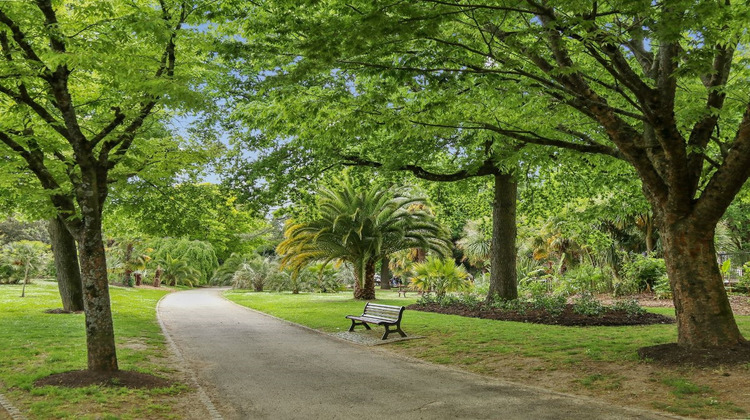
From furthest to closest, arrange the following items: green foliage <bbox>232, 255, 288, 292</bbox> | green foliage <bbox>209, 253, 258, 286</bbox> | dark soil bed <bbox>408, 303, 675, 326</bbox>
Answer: green foliage <bbox>209, 253, 258, 286</bbox>, green foliage <bbox>232, 255, 288, 292</bbox>, dark soil bed <bbox>408, 303, 675, 326</bbox>

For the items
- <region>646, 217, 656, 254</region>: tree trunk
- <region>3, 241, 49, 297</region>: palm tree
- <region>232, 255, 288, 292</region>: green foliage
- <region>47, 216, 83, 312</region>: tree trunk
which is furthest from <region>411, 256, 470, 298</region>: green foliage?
<region>3, 241, 49, 297</region>: palm tree

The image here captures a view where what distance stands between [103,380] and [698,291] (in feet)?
28.0

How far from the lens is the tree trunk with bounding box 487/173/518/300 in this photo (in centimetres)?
1560

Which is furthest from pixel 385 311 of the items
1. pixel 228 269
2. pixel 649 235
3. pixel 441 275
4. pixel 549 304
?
pixel 228 269

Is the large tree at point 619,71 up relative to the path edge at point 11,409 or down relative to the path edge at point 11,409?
up

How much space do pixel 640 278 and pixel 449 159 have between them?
10437mm

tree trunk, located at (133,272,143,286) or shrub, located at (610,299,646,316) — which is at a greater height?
shrub, located at (610,299,646,316)

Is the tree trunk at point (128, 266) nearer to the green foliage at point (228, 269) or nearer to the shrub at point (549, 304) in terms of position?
the green foliage at point (228, 269)

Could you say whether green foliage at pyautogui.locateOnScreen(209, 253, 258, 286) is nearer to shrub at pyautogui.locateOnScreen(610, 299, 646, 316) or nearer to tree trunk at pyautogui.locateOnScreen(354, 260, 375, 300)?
tree trunk at pyautogui.locateOnScreen(354, 260, 375, 300)

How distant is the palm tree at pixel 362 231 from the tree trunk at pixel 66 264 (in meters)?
9.02

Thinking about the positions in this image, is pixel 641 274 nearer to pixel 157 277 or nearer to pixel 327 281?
pixel 327 281

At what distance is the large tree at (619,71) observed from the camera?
6.18m

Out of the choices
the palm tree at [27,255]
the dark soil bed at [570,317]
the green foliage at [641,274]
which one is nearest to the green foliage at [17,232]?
the palm tree at [27,255]

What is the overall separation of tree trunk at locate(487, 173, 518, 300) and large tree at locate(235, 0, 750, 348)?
6.41 meters
